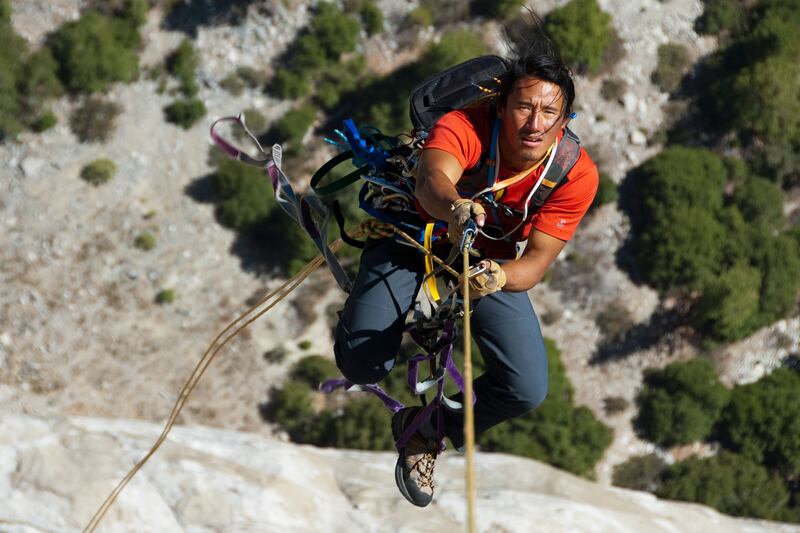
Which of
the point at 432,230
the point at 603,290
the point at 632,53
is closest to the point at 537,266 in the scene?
the point at 432,230

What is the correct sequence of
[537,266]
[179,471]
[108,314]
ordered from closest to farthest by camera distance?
[537,266]
[179,471]
[108,314]

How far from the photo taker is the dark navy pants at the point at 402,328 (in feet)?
18.9

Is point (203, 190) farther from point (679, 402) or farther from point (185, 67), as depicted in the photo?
point (679, 402)

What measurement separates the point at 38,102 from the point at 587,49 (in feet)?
39.7

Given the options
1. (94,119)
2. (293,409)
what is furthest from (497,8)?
(293,409)

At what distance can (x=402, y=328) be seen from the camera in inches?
228

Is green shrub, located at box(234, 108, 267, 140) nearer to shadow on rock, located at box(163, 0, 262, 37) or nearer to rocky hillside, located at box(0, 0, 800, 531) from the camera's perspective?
rocky hillside, located at box(0, 0, 800, 531)

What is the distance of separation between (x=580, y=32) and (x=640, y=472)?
9.99 metres

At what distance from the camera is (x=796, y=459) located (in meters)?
24.1

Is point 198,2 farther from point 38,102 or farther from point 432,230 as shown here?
point 432,230

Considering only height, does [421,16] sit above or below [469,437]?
above

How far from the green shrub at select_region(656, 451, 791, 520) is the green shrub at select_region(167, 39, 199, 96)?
1362 centimetres

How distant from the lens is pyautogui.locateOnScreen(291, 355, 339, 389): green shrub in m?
21.8

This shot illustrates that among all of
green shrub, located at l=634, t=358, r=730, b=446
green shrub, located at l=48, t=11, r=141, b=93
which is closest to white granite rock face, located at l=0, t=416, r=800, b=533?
green shrub, located at l=634, t=358, r=730, b=446
